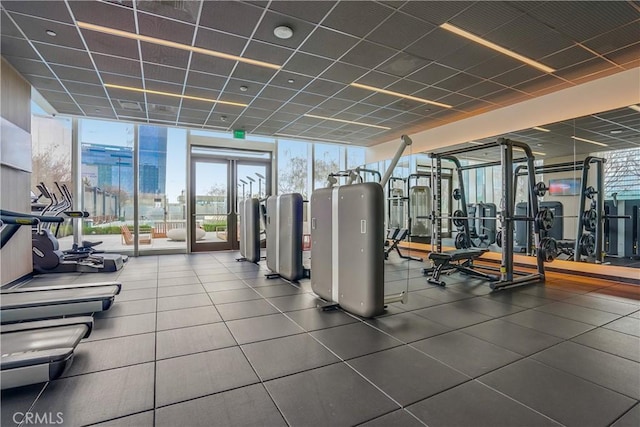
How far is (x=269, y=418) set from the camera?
5.26 ft

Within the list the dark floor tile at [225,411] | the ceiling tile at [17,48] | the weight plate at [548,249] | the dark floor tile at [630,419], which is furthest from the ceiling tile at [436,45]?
the ceiling tile at [17,48]

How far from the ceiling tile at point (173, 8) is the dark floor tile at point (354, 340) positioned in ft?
11.6

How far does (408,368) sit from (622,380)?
134cm

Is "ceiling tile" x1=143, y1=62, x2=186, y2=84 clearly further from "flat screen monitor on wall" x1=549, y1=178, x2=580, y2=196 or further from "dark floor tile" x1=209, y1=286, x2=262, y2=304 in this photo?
"flat screen monitor on wall" x1=549, y1=178, x2=580, y2=196

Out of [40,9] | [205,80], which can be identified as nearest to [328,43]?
[205,80]

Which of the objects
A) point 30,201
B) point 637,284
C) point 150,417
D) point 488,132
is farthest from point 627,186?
point 30,201

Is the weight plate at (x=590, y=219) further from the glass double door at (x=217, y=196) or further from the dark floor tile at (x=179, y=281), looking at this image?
the glass double door at (x=217, y=196)

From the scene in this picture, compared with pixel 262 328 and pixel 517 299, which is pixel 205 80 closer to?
pixel 262 328

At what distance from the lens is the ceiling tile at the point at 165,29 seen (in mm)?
3543

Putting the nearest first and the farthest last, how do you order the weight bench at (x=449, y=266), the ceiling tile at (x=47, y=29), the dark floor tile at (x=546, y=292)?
the ceiling tile at (x=47, y=29) → the dark floor tile at (x=546, y=292) → the weight bench at (x=449, y=266)

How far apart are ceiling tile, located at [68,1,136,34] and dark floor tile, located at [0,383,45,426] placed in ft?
11.7

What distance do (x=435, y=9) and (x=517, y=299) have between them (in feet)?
11.5

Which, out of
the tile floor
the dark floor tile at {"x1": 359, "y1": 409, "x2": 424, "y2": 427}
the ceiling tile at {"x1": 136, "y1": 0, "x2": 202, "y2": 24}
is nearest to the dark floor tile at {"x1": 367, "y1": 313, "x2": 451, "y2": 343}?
the tile floor

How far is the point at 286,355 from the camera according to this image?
Result: 2.32 metres
